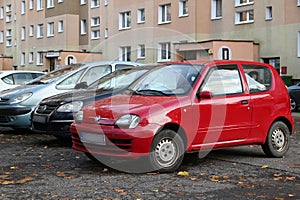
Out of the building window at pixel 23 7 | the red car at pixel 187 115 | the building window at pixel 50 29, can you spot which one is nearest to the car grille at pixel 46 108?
the red car at pixel 187 115

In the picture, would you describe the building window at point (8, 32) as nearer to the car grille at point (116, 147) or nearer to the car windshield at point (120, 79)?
the car windshield at point (120, 79)

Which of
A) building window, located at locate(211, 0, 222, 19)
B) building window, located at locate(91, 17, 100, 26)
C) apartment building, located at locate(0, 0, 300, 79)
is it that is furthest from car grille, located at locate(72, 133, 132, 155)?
→ building window, located at locate(91, 17, 100, 26)

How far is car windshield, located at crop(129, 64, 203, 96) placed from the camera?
7.96 meters

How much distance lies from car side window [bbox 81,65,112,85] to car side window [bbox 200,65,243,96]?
12.6 feet

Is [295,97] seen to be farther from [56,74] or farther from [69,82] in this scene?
[69,82]

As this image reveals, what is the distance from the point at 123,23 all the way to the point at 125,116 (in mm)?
35749

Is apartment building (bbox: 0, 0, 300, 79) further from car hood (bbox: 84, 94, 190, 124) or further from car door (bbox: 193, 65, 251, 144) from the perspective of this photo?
car hood (bbox: 84, 94, 190, 124)

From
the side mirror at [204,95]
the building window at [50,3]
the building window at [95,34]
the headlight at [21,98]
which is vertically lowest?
the headlight at [21,98]

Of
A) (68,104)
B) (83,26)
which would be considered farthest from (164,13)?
(68,104)

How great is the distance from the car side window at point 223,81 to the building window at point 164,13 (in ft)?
95.8

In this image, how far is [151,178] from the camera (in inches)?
281

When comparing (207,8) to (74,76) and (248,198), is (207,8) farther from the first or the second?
(248,198)

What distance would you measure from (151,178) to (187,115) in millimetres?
1098

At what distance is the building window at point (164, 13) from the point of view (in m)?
37.5
